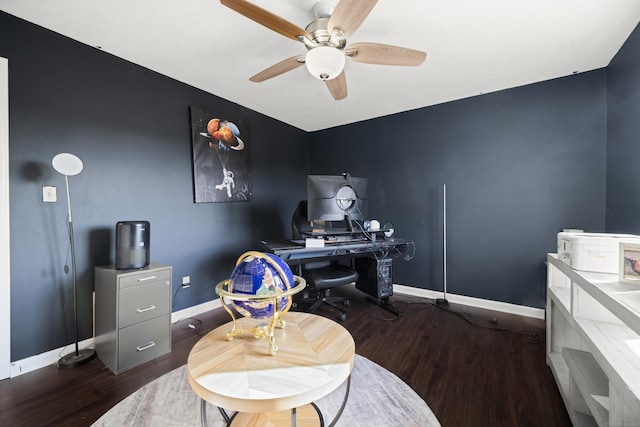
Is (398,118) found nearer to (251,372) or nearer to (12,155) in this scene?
(251,372)

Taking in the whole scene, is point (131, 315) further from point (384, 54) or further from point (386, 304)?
point (384, 54)

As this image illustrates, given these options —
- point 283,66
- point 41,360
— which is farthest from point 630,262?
point 41,360

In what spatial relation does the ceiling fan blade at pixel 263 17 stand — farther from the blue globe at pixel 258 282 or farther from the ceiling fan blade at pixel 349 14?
the blue globe at pixel 258 282

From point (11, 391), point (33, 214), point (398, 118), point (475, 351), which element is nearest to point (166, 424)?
point (11, 391)

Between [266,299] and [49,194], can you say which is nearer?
[266,299]

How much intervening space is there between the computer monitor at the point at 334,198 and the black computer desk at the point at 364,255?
0.25 metres

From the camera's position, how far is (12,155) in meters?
1.67

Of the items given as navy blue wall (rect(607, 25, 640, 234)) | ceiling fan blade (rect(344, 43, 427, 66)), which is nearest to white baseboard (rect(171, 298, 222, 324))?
ceiling fan blade (rect(344, 43, 427, 66))

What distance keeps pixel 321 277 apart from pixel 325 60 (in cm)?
179

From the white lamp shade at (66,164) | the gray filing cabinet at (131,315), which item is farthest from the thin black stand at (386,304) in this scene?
the white lamp shade at (66,164)

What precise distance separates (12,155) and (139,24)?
1.22 metres

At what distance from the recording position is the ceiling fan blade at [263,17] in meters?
1.21

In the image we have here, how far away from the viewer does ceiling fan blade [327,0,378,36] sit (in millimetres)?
1225

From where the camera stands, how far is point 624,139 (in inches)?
78.2
